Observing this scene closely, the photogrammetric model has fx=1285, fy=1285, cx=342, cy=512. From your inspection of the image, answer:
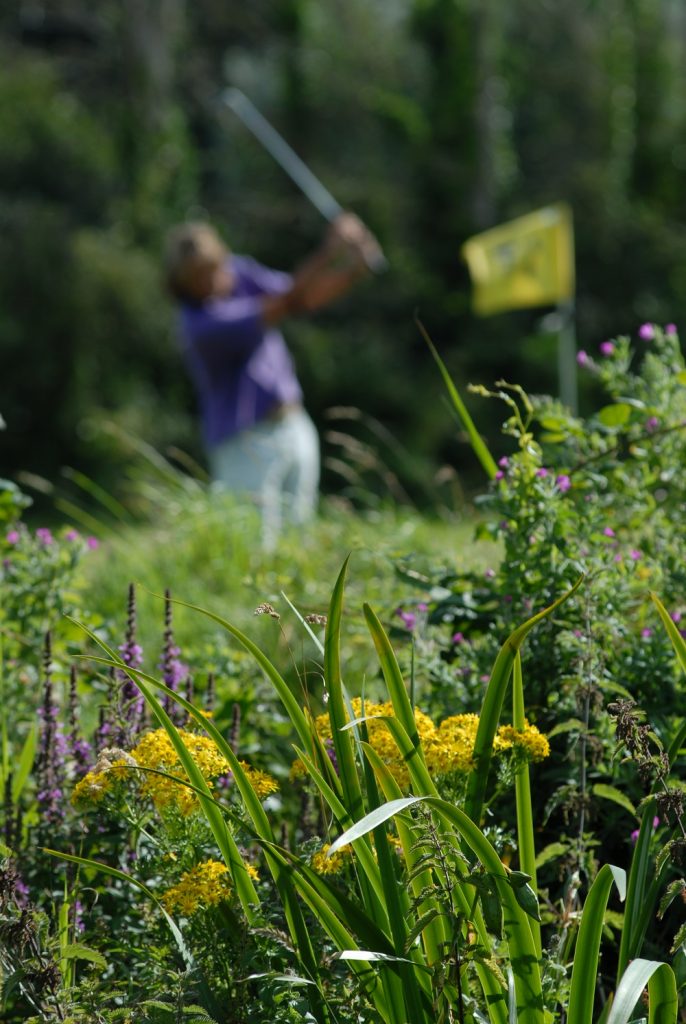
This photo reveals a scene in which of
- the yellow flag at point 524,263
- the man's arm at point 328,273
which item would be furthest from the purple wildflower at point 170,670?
the yellow flag at point 524,263

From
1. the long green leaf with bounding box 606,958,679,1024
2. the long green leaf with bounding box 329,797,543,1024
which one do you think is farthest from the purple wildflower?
the long green leaf with bounding box 606,958,679,1024

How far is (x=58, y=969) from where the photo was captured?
58.2 inches

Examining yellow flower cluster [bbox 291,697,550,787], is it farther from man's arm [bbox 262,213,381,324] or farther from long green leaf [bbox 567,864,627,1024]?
man's arm [bbox 262,213,381,324]

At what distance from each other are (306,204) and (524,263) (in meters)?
7.94

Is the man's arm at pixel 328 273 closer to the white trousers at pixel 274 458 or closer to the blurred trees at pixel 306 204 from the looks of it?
the white trousers at pixel 274 458

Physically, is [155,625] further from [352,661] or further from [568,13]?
[568,13]

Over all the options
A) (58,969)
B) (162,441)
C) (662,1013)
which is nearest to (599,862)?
(662,1013)

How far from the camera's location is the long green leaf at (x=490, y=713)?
4.60ft

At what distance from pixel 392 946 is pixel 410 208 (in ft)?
51.8

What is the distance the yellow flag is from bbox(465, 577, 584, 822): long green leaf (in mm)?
8153

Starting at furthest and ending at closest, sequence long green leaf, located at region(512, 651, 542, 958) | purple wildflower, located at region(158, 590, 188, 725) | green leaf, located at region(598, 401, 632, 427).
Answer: green leaf, located at region(598, 401, 632, 427) → purple wildflower, located at region(158, 590, 188, 725) → long green leaf, located at region(512, 651, 542, 958)

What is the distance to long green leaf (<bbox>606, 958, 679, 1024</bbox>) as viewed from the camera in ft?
4.06

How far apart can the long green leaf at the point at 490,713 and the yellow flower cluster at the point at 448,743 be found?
31 millimetres

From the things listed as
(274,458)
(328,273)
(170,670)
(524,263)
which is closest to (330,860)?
(170,670)
